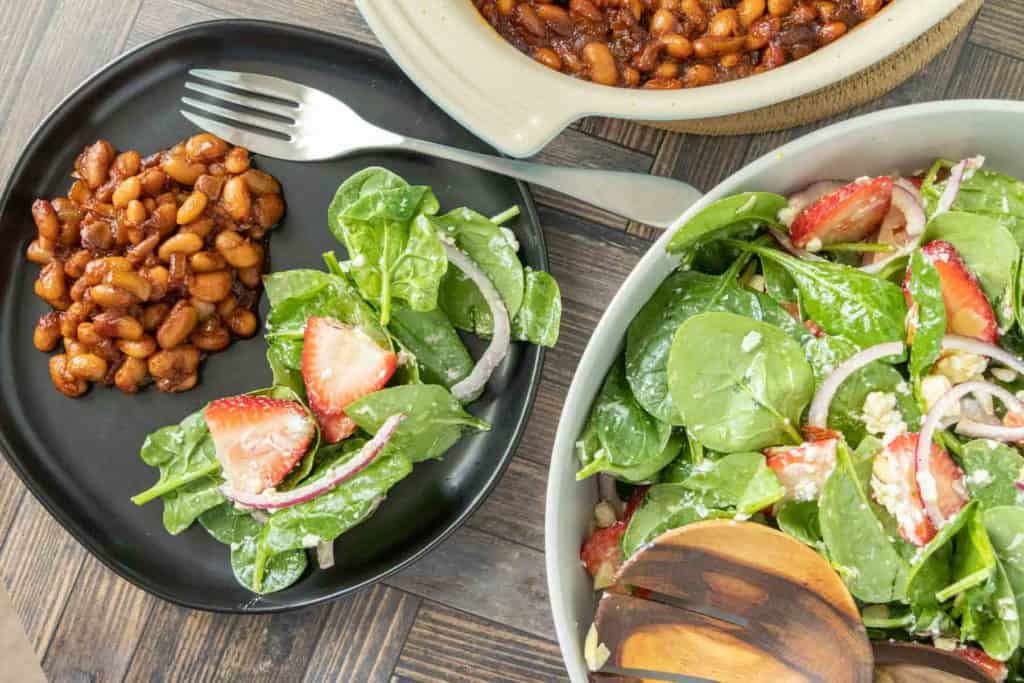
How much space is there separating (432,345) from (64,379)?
1.50 ft

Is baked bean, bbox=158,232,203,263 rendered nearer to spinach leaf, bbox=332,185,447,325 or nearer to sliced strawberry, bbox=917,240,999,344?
spinach leaf, bbox=332,185,447,325

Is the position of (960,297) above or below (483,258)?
above

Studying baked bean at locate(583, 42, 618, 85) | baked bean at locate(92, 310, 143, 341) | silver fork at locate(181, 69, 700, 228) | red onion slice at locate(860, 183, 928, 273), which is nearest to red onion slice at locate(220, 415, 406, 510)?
baked bean at locate(92, 310, 143, 341)

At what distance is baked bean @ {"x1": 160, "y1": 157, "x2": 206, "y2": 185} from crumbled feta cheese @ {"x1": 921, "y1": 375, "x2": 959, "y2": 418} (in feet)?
2.80

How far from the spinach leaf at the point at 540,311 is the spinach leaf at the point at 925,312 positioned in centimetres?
40

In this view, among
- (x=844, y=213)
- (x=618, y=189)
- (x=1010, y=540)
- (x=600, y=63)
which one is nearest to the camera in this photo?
(x=1010, y=540)

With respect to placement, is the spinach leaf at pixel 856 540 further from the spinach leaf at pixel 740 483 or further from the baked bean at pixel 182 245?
the baked bean at pixel 182 245

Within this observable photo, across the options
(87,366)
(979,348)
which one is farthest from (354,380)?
(979,348)

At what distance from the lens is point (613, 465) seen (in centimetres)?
97

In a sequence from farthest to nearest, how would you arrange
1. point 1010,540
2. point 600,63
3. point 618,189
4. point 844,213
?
point 618,189 < point 600,63 < point 844,213 < point 1010,540

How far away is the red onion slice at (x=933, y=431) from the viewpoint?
0.88 metres

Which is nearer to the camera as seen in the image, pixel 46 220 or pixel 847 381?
pixel 847 381

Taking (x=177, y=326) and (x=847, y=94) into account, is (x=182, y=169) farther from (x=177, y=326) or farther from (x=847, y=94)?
(x=847, y=94)

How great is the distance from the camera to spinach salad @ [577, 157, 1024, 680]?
2.89ft
